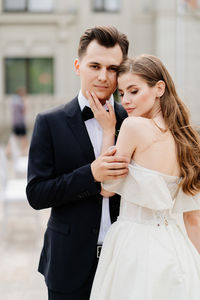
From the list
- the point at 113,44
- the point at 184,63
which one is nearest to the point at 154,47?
the point at 184,63

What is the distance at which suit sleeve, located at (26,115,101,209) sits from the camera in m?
2.03

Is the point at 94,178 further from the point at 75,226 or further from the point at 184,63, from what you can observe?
the point at 184,63

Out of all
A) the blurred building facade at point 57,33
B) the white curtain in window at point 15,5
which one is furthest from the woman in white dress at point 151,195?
the white curtain in window at point 15,5

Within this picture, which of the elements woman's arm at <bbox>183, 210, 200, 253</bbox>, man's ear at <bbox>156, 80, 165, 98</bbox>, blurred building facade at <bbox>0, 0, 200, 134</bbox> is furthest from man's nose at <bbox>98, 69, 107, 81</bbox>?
blurred building facade at <bbox>0, 0, 200, 134</bbox>

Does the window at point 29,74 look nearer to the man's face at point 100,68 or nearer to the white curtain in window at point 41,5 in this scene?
the white curtain in window at point 41,5

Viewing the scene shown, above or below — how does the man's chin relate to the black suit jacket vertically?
above

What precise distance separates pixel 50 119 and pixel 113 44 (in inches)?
18.0

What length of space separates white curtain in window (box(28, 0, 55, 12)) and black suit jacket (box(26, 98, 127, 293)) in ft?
56.2

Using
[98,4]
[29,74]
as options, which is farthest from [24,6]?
[98,4]

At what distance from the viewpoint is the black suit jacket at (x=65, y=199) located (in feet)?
6.88

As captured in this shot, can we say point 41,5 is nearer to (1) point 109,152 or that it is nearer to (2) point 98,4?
(2) point 98,4

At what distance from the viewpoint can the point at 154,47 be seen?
59.1 feet

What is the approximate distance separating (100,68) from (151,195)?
24.6 inches

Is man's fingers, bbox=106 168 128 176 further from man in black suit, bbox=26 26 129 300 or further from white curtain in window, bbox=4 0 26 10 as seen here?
white curtain in window, bbox=4 0 26 10
